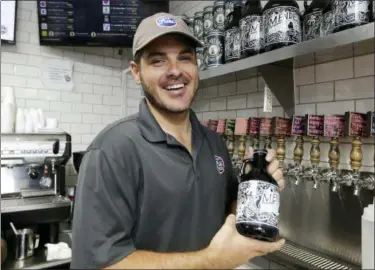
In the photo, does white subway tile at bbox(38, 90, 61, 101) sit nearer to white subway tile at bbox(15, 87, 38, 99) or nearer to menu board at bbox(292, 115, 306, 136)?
white subway tile at bbox(15, 87, 38, 99)

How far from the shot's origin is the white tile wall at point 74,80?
256 cm

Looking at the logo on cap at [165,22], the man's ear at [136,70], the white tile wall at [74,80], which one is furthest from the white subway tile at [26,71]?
the logo on cap at [165,22]

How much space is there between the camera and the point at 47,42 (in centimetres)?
255

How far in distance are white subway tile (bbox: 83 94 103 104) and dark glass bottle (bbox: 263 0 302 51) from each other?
207 cm

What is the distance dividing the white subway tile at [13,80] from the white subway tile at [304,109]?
2.20 m

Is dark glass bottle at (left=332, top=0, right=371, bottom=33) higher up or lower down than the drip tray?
higher up

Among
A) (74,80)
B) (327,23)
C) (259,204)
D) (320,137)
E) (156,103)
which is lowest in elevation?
(259,204)

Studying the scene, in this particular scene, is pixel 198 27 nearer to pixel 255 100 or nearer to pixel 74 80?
pixel 255 100

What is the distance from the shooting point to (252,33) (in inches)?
51.8

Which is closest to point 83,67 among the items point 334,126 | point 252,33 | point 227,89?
point 227,89

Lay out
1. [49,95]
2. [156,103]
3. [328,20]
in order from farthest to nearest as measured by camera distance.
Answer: [49,95]
[328,20]
[156,103]

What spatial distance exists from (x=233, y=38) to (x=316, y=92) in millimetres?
481

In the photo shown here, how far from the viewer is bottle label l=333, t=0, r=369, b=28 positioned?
953 mm

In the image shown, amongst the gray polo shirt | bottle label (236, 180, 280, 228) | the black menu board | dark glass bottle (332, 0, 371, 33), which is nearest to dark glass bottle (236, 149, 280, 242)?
bottle label (236, 180, 280, 228)
